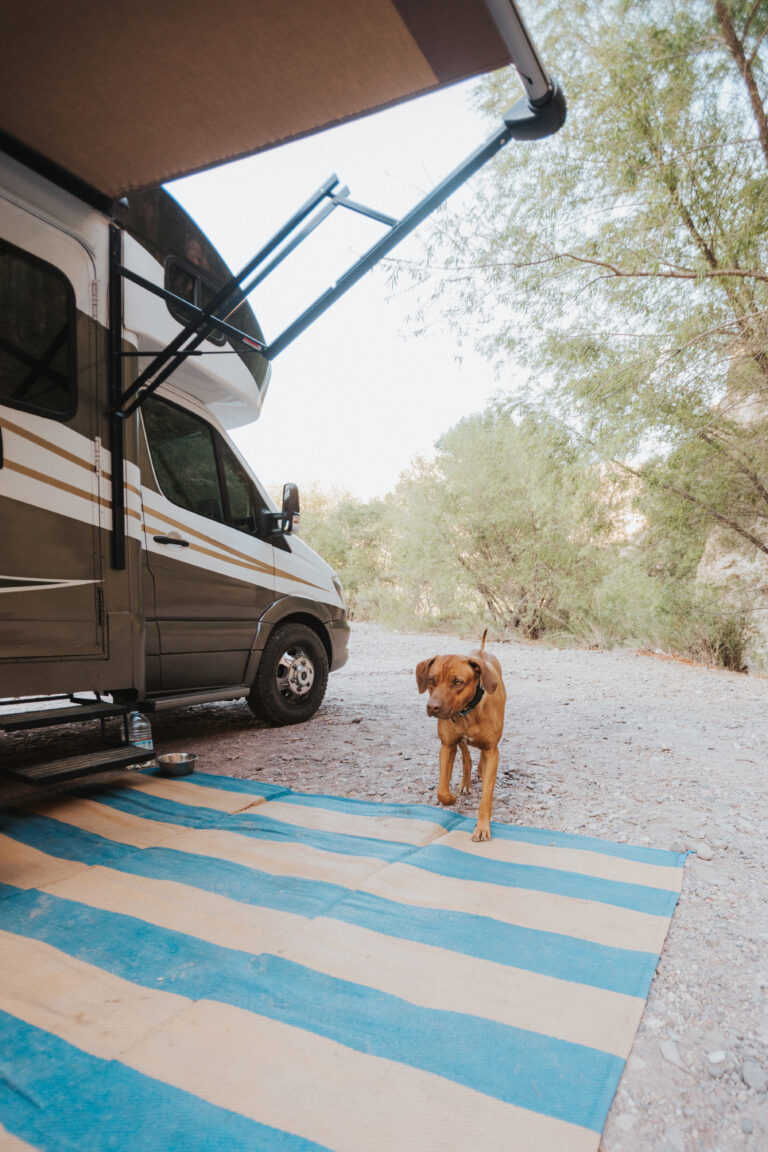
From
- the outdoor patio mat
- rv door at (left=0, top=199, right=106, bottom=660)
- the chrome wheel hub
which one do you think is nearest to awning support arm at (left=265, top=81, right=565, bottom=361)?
rv door at (left=0, top=199, right=106, bottom=660)

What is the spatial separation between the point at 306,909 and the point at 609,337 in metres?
6.03

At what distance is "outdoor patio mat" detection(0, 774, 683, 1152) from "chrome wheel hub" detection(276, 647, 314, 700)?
196cm

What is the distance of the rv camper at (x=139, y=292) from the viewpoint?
7.19ft

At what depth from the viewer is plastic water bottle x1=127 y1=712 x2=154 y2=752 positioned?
335cm

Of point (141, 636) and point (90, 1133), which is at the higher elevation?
point (141, 636)

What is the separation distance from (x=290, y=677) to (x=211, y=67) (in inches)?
142

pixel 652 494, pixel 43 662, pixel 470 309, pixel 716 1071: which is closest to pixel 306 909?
pixel 716 1071

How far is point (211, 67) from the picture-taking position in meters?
2.28

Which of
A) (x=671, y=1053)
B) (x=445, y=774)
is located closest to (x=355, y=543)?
(x=445, y=774)

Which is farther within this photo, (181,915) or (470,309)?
(470,309)

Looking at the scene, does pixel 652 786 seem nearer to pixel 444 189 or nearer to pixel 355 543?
pixel 444 189

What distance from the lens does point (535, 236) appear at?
5918 millimetres

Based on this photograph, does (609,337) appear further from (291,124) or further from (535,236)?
(291,124)

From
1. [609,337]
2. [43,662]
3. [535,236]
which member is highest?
[535,236]
